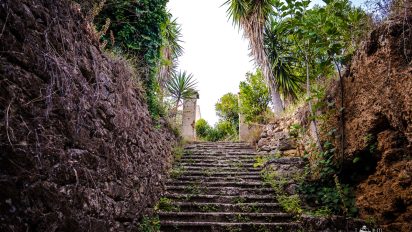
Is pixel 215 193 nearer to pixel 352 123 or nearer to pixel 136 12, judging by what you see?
pixel 352 123

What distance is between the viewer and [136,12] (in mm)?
4617

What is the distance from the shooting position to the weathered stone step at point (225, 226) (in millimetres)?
3824

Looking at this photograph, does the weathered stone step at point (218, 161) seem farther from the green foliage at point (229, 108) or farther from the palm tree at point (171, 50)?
the green foliage at point (229, 108)

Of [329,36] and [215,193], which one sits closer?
[329,36]

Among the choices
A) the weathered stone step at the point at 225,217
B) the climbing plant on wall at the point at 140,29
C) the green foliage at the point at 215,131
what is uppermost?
the climbing plant on wall at the point at 140,29

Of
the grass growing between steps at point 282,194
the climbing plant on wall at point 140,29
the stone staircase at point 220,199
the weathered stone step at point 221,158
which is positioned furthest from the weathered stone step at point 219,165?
the climbing plant on wall at point 140,29

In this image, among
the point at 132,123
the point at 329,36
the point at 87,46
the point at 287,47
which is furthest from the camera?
the point at 287,47

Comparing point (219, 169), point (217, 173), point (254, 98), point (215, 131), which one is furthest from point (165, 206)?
point (215, 131)

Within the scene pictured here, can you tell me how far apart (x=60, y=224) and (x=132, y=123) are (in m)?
1.91

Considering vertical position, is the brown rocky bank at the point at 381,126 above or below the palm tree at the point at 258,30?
below

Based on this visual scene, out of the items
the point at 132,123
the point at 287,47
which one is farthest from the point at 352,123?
the point at 287,47

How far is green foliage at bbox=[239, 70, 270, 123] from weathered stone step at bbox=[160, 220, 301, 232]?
681 centimetres

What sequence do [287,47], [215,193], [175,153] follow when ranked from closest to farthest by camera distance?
[215,193] → [175,153] → [287,47]

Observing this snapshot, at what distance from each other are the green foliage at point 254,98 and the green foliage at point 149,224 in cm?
728
